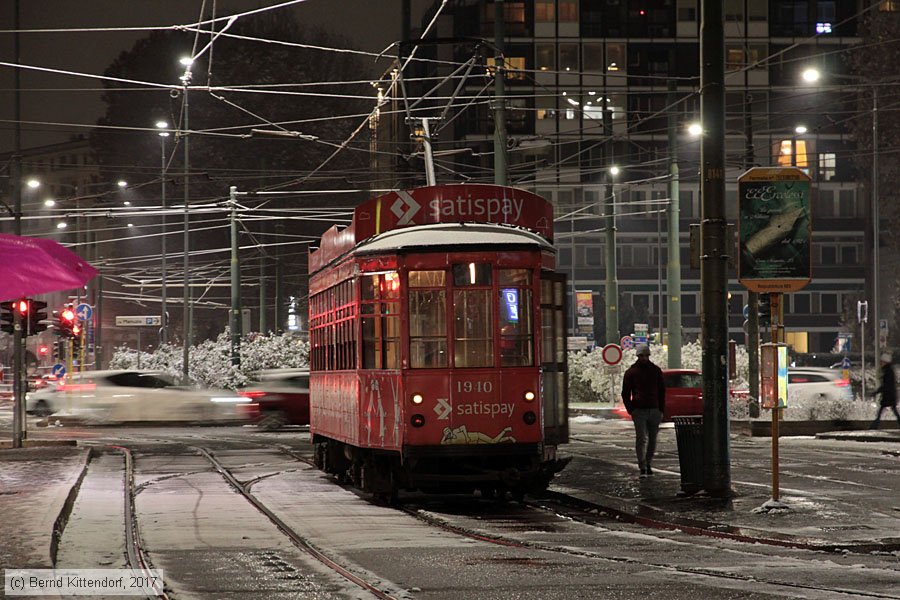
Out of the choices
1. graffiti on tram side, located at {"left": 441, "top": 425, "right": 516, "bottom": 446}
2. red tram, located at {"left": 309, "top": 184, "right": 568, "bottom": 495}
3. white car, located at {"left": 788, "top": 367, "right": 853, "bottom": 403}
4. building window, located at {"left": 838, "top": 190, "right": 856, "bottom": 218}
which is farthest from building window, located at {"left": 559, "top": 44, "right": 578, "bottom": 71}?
graffiti on tram side, located at {"left": 441, "top": 425, "right": 516, "bottom": 446}

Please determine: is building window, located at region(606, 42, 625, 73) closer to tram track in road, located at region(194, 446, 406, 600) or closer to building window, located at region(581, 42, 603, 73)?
building window, located at region(581, 42, 603, 73)

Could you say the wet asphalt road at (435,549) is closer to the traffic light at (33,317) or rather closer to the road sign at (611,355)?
the traffic light at (33,317)

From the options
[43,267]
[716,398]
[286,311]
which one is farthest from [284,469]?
[286,311]

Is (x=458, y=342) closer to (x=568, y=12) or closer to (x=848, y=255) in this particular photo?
(x=568, y=12)

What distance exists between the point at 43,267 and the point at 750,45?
257 feet

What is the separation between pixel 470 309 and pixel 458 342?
40 centimetres

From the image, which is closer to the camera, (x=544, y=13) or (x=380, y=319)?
(x=380, y=319)

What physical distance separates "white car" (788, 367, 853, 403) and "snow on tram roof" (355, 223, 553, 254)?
70.2 ft

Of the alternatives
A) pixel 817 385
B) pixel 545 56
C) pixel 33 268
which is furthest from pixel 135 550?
pixel 545 56

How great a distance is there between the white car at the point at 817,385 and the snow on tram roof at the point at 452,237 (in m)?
21.4

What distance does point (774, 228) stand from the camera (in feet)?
51.1

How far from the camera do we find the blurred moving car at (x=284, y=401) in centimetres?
3703

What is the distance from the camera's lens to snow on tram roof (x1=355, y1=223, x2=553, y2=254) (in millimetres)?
16281

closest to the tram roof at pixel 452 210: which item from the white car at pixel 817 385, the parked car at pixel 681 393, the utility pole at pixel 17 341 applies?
the utility pole at pixel 17 341
